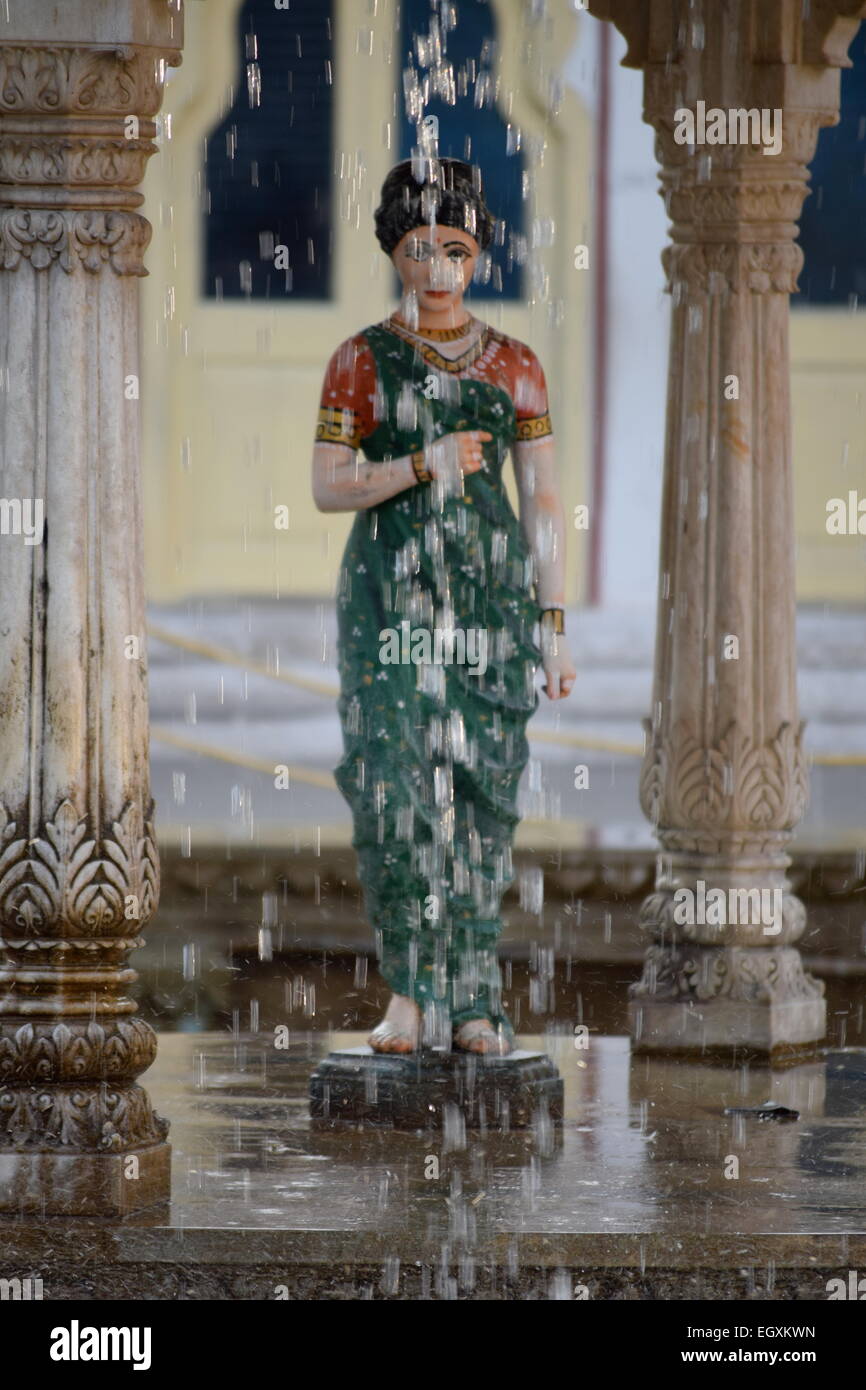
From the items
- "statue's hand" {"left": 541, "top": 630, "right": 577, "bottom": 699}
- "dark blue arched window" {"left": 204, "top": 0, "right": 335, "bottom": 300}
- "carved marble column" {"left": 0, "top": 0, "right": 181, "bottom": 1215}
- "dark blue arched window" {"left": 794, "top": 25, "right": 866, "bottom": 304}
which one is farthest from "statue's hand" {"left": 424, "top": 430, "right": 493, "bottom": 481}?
"dark blue arched window" {"left": 794, "top": 25, "right": 866, "bottom": 304}

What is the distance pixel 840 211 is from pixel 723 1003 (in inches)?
220

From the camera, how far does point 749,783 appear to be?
6922 mm

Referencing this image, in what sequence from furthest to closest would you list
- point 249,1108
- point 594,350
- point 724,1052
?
1. point 594,350
2. point 724,1052
3. point 249,1108

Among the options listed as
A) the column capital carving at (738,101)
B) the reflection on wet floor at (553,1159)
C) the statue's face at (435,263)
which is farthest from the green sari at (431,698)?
the column capital carving at (738,101)

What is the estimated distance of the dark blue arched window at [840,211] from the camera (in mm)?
11672

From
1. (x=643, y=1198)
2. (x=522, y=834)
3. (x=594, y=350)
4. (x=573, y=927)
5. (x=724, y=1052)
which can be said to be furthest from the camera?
(x=594, y=350)

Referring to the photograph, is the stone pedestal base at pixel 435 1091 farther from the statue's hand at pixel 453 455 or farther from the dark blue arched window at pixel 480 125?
the dark blue arched window at pixel 480 125

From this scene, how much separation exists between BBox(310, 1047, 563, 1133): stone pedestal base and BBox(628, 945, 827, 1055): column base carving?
3.28ft

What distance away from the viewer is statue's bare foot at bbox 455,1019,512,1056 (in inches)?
232

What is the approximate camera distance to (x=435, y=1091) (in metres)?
5.83

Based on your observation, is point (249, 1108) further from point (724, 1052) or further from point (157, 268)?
point (157, 268)

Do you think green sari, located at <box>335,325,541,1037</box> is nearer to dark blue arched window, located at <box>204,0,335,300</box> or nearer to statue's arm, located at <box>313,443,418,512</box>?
statue's arm, located at <box>313,443,418,512</box>
